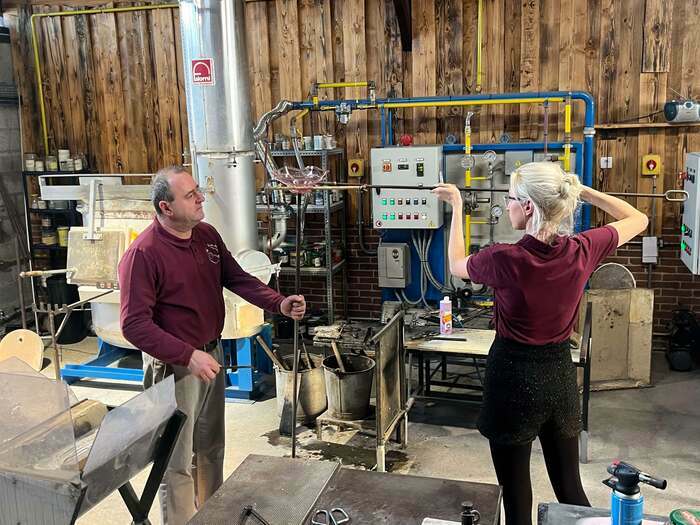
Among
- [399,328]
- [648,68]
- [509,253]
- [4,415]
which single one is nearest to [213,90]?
[399,328]

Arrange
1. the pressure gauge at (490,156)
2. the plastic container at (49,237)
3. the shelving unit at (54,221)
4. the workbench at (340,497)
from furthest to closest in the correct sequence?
the plastic container at (49,237) → the shelving unit at (54,221) → the pressure gauge at (490,156) → the workbench at (340,497)

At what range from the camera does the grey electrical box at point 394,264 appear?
512 cm

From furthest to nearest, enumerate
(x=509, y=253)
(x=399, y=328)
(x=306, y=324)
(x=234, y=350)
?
(x=306, y=324), (x=234, y=350), (x=399, y=328), (x=509, y=253)

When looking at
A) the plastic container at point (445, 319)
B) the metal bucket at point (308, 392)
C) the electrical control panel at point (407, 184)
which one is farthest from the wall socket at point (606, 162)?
the metal bucket at point (308, 392)

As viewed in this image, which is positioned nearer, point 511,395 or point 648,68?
point 511,395

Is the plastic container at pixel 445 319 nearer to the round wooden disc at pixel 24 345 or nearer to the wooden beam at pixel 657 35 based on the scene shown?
the round wooden disc at pixel 24 345

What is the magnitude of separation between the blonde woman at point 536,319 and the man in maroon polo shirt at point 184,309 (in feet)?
2.88

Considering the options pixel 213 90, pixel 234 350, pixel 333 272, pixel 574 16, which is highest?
pixel 574 16

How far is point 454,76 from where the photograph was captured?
517 cm

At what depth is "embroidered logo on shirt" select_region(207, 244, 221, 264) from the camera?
2621mm

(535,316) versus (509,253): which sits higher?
(509,253)

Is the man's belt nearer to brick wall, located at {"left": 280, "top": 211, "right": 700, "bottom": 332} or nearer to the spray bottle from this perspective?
the spray bottle

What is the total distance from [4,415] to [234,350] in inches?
123

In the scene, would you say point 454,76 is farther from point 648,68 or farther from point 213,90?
point 213,90
